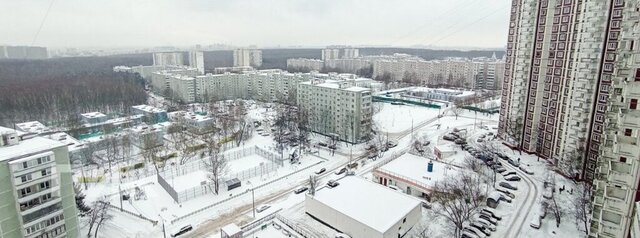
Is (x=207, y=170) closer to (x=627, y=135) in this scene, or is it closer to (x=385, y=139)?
(x=385, y=139)

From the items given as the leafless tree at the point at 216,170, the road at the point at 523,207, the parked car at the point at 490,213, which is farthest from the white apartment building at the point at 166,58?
the parked car at the point at 490,213

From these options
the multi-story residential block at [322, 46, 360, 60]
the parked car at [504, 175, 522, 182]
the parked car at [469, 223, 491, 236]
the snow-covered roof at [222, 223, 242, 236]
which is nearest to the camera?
the snow-covered roof at [222, 223, 242, 236]

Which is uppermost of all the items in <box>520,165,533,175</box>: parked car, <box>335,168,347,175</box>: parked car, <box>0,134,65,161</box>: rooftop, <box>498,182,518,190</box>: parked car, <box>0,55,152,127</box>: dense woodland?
<box>0,134,65,161</box>: rooftop

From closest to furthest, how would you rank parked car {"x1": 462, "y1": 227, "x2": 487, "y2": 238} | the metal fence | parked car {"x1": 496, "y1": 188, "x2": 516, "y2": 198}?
parked car {"x1": 462, "y1": 227, "x2": 487, "y2": 238} → parked car {"x1": 496, "y1": 188, "x2": 516, "y2": 198} → the metal fence

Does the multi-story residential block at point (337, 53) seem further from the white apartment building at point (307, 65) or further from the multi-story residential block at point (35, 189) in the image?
the multi-story residential block at point (35, 189)

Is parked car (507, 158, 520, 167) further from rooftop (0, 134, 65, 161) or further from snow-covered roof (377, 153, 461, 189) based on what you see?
rooftop (0, 134, 65, 161)

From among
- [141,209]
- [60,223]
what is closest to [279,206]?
[141,209]

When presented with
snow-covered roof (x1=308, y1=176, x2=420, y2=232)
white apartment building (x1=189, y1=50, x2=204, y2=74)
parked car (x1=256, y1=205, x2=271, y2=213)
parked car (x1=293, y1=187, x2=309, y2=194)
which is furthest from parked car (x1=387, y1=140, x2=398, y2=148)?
white apartment building (x1=189, y1=50, x2=204, y2=74)
